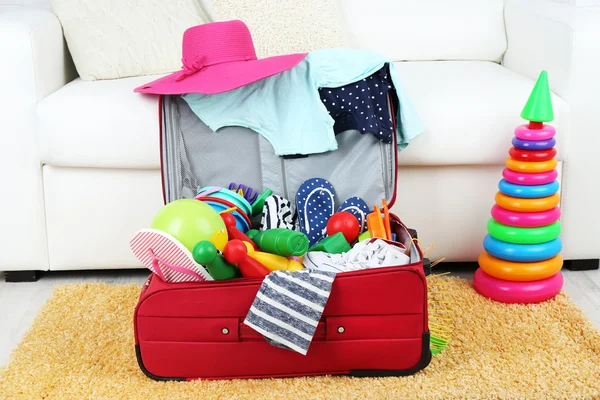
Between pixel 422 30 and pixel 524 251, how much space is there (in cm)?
85

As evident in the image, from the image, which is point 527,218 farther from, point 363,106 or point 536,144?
point 363,106

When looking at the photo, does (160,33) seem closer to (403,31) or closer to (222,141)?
(222,141)

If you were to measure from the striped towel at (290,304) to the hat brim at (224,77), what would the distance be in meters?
0.53

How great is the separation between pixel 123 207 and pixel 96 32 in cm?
52

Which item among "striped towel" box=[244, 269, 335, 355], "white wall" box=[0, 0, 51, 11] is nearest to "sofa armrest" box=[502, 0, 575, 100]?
"striped towel" box=[244, 269, 335, 355]

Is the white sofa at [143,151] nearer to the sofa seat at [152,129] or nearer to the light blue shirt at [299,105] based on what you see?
the sofa seat at [152,129]

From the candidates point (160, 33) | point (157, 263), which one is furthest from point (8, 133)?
point (157, 263)

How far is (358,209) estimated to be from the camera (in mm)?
1675

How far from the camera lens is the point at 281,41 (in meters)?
2.11

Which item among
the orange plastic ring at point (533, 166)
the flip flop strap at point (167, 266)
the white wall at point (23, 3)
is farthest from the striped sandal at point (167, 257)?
the white wall at point (23, 3)

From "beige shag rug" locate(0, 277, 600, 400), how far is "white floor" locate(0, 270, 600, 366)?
0.13 feet

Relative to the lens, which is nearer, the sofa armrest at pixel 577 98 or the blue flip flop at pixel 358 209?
the blue flip flop at pixel 358 209

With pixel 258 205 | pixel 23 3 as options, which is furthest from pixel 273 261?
pixel 23 3

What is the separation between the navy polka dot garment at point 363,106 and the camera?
1.71m
